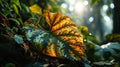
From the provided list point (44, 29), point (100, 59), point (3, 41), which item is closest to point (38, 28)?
point (44, 29)

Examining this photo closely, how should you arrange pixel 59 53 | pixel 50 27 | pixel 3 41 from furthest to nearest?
pixel 50 27
pixel 3 41
pixel 59 53

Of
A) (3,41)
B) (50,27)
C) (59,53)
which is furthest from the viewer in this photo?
(50,27)

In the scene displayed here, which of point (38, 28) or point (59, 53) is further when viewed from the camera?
point (38, 28)

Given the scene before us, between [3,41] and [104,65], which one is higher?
[3,41]

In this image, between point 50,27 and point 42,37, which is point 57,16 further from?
point 42,37

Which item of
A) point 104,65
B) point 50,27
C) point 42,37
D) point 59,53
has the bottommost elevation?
point 104,65

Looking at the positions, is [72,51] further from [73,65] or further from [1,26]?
[1,26]

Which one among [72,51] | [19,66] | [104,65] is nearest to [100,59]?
[104,65]
